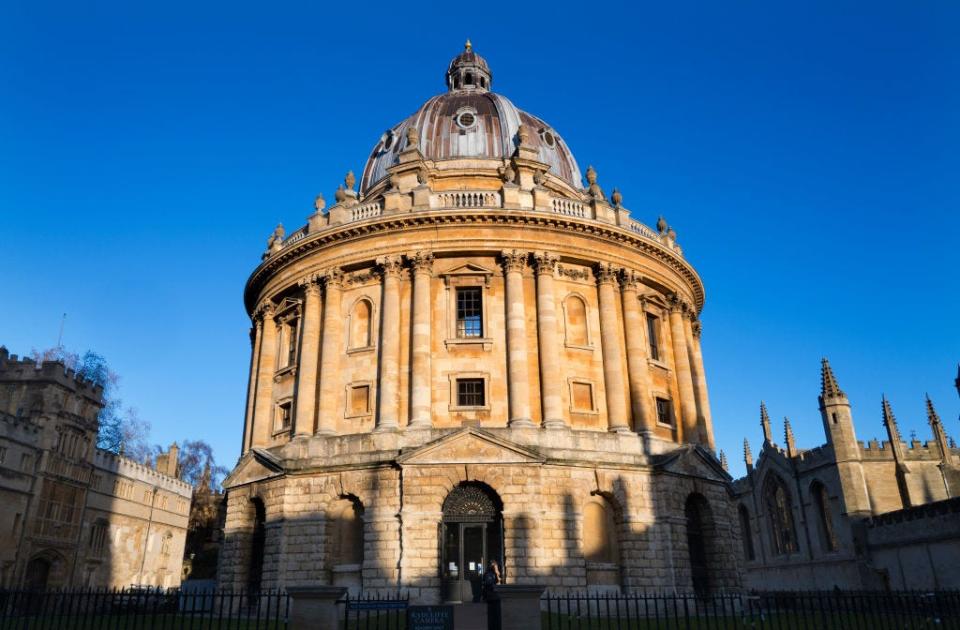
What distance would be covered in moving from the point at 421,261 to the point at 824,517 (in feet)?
131

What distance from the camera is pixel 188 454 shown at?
7512cm

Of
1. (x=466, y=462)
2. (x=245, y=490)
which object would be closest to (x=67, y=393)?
(x=245, y=490)

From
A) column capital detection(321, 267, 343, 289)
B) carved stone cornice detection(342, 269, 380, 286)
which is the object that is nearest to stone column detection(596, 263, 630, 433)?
carved stone cornice detection(342, 269, 380, 286)

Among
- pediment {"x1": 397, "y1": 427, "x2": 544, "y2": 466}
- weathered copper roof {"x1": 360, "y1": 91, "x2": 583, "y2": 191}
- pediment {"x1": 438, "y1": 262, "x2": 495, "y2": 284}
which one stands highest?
weathered copper roof {"x1": 360, "y1": 91, "x2": 583, "y2": 191}

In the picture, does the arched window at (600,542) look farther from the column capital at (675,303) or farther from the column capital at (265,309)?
the column capital at (265,309)

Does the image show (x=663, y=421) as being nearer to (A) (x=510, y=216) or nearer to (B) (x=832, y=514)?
(A) (x=510, y=216)

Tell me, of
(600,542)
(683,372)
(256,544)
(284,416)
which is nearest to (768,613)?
(600,542)

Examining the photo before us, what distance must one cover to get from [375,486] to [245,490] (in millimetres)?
7087

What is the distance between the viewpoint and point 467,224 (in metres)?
30.8

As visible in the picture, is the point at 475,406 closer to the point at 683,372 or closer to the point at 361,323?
the point at 361,323

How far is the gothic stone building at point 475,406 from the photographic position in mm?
26312

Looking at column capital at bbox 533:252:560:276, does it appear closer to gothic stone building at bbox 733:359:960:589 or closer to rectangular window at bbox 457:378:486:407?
rectangular window at bbox 457:378:486:407

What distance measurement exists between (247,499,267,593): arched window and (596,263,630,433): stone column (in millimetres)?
14770

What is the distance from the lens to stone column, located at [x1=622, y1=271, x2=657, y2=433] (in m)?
30.4
